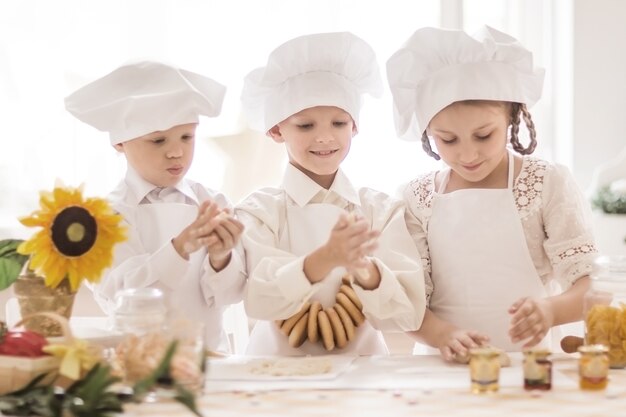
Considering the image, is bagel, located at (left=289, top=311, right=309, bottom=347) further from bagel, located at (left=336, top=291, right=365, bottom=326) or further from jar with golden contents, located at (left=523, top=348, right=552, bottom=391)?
jar with golden contents, located at (left=523, top=348, right=552, bottom=391)

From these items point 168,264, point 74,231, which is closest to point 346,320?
point 168,264

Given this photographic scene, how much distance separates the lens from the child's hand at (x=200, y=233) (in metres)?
1.70

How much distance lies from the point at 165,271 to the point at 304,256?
10.6 inches

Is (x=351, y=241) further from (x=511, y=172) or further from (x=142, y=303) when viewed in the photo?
(x=511, y=172)

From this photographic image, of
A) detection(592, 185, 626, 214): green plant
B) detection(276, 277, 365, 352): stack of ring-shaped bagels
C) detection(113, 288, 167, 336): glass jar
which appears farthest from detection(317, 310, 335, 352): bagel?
detection(592, 185, 626, 214): green plant

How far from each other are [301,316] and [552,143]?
5.58ft

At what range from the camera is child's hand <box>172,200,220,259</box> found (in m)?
1.70

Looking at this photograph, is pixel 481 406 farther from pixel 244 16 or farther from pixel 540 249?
pixel 244 16

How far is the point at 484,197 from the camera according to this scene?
201 cm

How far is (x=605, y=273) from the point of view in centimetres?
160

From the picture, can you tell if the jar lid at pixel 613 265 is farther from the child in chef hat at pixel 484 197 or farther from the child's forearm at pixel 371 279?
the child's forearm at pixel 371 279

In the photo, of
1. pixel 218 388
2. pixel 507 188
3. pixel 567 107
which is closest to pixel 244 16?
pixel 567 107

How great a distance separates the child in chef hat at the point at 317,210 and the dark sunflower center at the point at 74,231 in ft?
1.25

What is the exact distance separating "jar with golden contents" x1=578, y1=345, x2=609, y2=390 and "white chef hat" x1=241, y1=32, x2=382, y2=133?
0.77m
